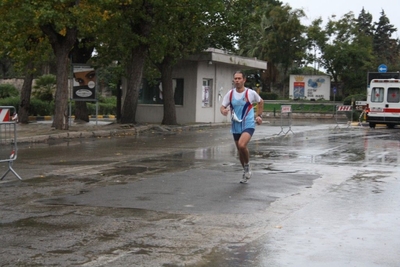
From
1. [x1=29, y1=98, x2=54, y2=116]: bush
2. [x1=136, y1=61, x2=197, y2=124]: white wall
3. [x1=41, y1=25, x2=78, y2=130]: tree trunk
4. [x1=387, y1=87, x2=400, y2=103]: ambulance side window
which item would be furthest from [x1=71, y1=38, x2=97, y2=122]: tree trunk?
[x1=387, y1=87, x2=400, y2=103]: ambulance side window

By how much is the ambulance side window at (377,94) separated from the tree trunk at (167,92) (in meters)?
11.5

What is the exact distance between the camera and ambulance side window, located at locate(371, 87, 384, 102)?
3578cm

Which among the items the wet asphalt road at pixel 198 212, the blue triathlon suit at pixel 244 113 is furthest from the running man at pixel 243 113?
the wet asphalt road at pixel 198 212

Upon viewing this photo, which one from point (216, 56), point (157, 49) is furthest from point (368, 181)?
point (216, 56)

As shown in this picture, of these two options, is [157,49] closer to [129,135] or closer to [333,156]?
[129,135]

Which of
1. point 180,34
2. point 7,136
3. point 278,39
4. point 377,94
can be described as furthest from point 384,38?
point 7,136

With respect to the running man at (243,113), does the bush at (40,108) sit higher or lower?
lower

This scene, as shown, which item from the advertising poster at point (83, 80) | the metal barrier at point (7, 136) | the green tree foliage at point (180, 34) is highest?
the green tree foliage at point (180, 34)

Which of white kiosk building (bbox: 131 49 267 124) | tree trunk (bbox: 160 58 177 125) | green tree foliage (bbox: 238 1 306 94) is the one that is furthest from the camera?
green tree foliage (bbox: 238 1 306 94)

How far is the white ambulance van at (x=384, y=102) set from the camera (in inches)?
1387

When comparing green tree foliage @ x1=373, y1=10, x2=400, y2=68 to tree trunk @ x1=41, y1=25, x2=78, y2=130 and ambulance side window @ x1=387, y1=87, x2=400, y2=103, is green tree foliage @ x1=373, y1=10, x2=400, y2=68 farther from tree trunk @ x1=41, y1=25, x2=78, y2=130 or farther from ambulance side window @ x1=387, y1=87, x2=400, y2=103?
tree trunk @ x1=41, y1=25, x2=78, y2=130

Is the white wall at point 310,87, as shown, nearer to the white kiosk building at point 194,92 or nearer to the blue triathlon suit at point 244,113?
the white kiosk building at point 194,92

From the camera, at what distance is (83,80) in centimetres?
2852

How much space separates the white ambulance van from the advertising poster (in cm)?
1593
